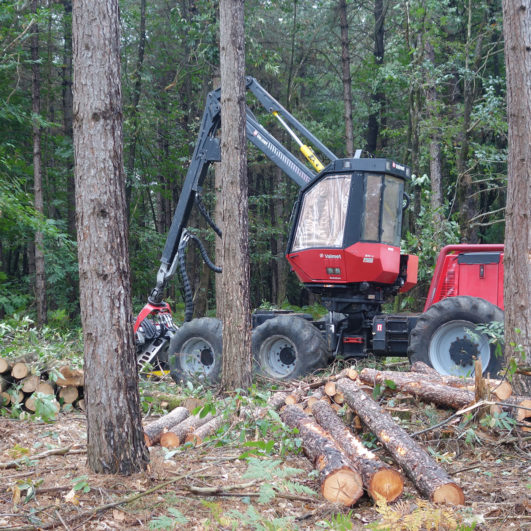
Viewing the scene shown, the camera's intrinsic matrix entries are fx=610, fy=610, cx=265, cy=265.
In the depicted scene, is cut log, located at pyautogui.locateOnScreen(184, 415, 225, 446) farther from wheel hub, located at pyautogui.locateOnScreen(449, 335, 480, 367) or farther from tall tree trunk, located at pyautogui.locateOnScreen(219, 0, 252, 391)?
wheel hub, located at pyautogui.locateOnScreen(449, 335, 480, 367)

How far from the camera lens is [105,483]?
4410 mm

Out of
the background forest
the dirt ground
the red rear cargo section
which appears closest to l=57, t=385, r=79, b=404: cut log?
the dirt ground

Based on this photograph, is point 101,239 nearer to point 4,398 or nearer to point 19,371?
point 19,371

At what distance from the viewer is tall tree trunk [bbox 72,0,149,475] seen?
4492 millimetres

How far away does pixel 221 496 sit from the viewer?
445 centimetres

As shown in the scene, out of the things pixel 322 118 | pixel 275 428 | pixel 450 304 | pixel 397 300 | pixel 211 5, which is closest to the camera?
pixel 275 428

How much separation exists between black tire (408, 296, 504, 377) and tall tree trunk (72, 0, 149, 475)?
4950 millimetres

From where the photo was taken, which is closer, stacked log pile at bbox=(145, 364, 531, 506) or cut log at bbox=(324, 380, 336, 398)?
stacked log pile at bbox=(145, 364, 531, 506)

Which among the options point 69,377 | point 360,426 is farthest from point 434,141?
point 69,377

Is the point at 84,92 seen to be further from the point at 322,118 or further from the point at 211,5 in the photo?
the point at 322,118

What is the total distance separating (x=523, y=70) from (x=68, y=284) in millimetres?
16934

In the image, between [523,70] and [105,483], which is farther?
[523,70]

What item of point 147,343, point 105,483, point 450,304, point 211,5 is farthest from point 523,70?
point 211,5

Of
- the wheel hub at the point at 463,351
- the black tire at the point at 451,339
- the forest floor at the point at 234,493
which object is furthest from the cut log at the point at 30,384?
the wheel hub at the point at 463,351
